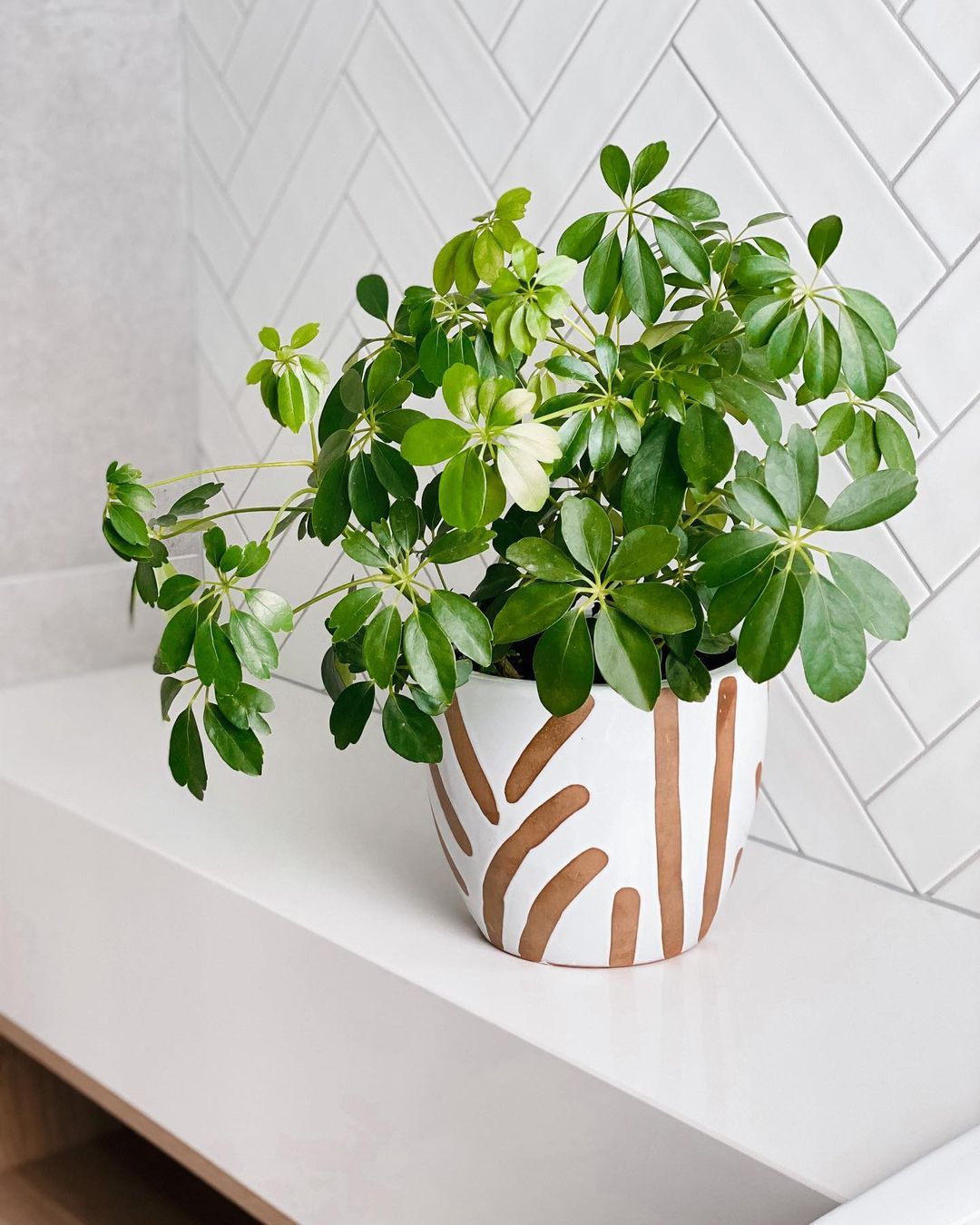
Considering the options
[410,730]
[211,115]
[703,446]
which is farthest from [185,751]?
[211,115]

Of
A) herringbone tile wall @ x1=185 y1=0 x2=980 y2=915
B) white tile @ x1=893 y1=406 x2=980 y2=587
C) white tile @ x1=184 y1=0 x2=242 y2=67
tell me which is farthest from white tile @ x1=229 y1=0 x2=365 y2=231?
white tile @ x1=893 y1=406 x2=980 y2=587

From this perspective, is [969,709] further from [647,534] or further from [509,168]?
[509,168]

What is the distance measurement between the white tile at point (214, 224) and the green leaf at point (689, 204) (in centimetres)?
84

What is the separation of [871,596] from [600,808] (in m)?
0.23

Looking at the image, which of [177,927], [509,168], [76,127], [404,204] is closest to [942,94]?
[509,168]

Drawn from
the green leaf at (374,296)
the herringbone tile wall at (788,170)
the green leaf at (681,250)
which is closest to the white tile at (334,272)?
the herringbone tile wall at (788,170)

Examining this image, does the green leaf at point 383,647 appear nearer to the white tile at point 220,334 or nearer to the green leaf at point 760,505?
the green leaf at point 760,505

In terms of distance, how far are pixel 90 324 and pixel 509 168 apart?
23.3 inches

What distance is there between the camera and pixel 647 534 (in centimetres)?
68

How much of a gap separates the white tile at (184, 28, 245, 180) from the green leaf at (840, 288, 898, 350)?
976mm

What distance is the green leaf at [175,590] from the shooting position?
0.75 meters

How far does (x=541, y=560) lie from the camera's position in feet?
2.30

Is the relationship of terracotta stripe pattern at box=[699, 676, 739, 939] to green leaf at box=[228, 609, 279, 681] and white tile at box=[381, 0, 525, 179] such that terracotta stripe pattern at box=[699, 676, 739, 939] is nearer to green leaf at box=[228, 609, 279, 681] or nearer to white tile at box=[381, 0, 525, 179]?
green leaf at box=[228, 609, 279, 681]

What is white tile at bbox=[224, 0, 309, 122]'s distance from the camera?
1391 mm
